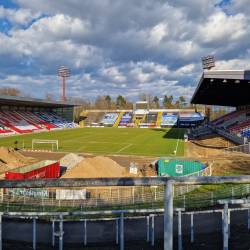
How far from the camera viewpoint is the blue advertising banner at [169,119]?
89713 millimetres

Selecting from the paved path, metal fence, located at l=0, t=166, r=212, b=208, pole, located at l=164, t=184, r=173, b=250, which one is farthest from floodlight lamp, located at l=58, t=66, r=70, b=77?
pole, located at l=164, t=184, r=173, b=250

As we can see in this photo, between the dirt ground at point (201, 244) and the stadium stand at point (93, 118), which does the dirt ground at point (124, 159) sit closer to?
the dirt ground at point (201, 244)

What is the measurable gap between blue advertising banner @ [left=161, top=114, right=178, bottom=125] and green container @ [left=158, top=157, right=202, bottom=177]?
72.5 meters

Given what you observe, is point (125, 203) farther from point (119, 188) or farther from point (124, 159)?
point (124, 159)

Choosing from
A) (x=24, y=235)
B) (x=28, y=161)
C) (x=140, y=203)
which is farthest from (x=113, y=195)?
(x=28, y=161)

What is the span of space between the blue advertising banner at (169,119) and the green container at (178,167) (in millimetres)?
72480

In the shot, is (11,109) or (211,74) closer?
(211,74)

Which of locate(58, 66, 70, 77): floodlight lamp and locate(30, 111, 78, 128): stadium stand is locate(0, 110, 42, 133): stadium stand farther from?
locate(58, 66, 70, 77): floodlight lamp

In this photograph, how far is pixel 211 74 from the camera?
22.9 m

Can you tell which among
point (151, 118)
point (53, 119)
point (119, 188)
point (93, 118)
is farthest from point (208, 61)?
point (93, 118)

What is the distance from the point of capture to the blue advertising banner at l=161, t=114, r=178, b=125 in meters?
89.7

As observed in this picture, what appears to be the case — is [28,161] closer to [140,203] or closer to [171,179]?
[140,203]

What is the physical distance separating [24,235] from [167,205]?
23.0 ft

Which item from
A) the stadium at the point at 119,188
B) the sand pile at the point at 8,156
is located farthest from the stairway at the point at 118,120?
the sand pile at the point at 8,156
